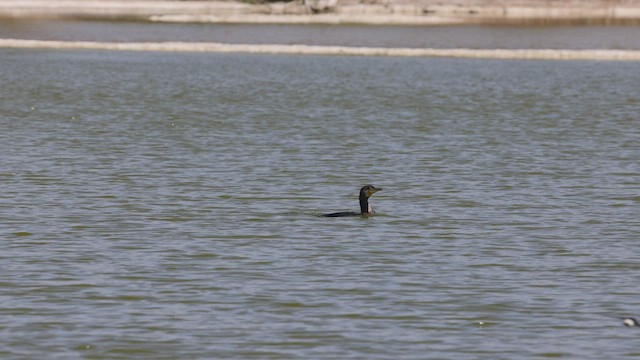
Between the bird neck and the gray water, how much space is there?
0.15 meters

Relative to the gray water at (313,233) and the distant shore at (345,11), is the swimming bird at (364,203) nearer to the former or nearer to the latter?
the gray water at (313,233)

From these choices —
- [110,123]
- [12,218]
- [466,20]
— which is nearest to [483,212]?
[12,218]

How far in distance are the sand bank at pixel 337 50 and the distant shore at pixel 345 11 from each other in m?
23.2

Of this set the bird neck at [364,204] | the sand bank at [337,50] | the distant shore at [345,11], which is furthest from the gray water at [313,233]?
the distant shore at [345,11]

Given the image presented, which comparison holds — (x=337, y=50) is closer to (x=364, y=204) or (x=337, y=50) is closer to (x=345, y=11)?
(x=345, y=11)

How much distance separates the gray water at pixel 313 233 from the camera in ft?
53.2

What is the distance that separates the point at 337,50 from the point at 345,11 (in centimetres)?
2967

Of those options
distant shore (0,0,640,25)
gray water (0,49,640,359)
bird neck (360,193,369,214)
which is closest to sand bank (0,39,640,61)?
distant shore (0,0,640,25)

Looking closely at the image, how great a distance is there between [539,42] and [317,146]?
69.1 m

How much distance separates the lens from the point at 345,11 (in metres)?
120

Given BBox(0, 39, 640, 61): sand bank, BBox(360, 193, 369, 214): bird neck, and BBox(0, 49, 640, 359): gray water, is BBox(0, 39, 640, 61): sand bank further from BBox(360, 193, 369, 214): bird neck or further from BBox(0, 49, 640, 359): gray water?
BBox(360, 193, 369, 214): bird neck

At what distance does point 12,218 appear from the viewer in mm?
23656

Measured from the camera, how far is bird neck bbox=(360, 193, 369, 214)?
79.7 ft

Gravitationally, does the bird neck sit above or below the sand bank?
above
